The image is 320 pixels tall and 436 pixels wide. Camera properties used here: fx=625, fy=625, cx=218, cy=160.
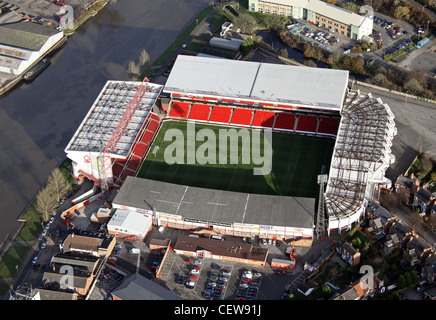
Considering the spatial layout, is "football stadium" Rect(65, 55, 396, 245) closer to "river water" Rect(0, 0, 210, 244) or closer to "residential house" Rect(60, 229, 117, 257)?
"residential house" Rect(60, 229, 117, 257)

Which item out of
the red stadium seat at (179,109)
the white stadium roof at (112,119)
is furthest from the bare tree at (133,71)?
the red stadium seat at (179,109)

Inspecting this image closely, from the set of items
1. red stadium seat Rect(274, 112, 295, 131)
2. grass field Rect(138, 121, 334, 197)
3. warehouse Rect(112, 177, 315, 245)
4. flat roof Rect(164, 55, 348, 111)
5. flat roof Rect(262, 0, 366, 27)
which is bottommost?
grass field Rect(138, 121, 334, 197)

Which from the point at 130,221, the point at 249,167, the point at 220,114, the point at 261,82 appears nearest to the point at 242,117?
the point at 220,114

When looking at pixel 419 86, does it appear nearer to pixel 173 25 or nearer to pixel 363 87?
pixel 363 87

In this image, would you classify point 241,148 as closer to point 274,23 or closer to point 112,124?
point 112,124

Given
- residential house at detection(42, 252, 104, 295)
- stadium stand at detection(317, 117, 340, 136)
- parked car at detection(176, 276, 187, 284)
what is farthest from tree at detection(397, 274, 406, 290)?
residential house at detection(42, 252, 104, 295)

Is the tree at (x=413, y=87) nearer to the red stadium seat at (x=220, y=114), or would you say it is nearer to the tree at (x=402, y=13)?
the tree at (x=402, y=13)
